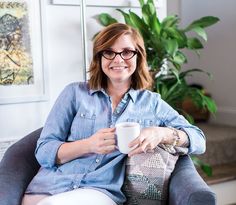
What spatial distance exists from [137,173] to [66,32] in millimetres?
973

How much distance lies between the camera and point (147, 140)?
136 centimetres

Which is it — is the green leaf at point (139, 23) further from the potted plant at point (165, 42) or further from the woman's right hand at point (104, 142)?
the woman's right hand at point (104, 142)

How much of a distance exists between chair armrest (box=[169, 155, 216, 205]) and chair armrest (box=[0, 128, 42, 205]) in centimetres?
57

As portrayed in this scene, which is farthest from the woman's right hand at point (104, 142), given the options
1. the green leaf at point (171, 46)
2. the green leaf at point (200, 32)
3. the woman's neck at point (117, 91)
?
the green leaf at point (200, 32)

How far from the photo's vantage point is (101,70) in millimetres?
1580

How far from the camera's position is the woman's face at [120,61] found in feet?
4.94

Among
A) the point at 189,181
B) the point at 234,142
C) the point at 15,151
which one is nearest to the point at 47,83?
the point at 15,151

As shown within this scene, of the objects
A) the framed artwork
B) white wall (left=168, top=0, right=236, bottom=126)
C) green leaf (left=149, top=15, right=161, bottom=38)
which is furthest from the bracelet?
white wall (left=168, top=0, right=236, bottom=126)

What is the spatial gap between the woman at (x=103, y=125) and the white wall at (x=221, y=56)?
179 centimetres

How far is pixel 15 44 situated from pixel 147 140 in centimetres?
96

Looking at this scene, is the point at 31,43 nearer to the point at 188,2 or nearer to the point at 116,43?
the point at 116,43

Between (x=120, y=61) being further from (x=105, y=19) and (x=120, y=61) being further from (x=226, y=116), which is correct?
(x=226, y=116)

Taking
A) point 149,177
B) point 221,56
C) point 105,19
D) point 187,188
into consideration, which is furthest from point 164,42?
point 221,56

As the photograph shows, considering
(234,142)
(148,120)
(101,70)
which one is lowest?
(234,142)
